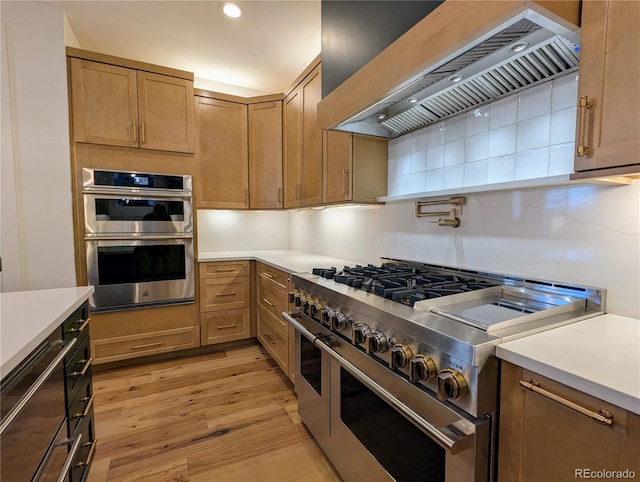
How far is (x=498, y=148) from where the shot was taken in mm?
1411

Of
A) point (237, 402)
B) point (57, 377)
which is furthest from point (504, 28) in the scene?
point (237, 402)

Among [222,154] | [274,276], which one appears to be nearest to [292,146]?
[222,154]

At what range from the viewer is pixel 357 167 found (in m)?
2.00

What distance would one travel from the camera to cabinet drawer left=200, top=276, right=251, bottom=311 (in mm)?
2850

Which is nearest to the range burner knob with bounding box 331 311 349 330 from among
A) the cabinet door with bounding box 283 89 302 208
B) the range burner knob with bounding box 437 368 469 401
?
the range burner knob with bounding box 437 368 469 401

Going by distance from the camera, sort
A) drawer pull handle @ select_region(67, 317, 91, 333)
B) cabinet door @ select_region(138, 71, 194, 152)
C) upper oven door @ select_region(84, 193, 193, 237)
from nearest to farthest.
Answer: drawer pull handle @ select_region(67, 317, 91, 333)
upper oven door @ select_region(84, 193, 193, 237)
cabinet door @ select_region(138, 71, 194, 152)

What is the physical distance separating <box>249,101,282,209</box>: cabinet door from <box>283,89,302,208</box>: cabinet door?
10 centimetres

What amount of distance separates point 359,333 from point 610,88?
1.03m

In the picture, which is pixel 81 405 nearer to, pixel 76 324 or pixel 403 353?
pixel 76 324

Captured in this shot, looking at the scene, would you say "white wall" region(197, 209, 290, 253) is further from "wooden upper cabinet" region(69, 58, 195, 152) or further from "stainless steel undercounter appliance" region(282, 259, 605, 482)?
"stainless steel undercounter appliance" region(282, 259, 605, 482)

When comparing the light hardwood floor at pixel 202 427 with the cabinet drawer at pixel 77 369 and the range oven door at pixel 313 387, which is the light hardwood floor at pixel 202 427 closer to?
the range oven door at pixel 313 387

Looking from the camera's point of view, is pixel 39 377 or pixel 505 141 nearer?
pixel 39 377

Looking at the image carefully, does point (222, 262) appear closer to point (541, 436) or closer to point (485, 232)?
point (485, 232)

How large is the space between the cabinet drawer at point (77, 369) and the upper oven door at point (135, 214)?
1233mm
